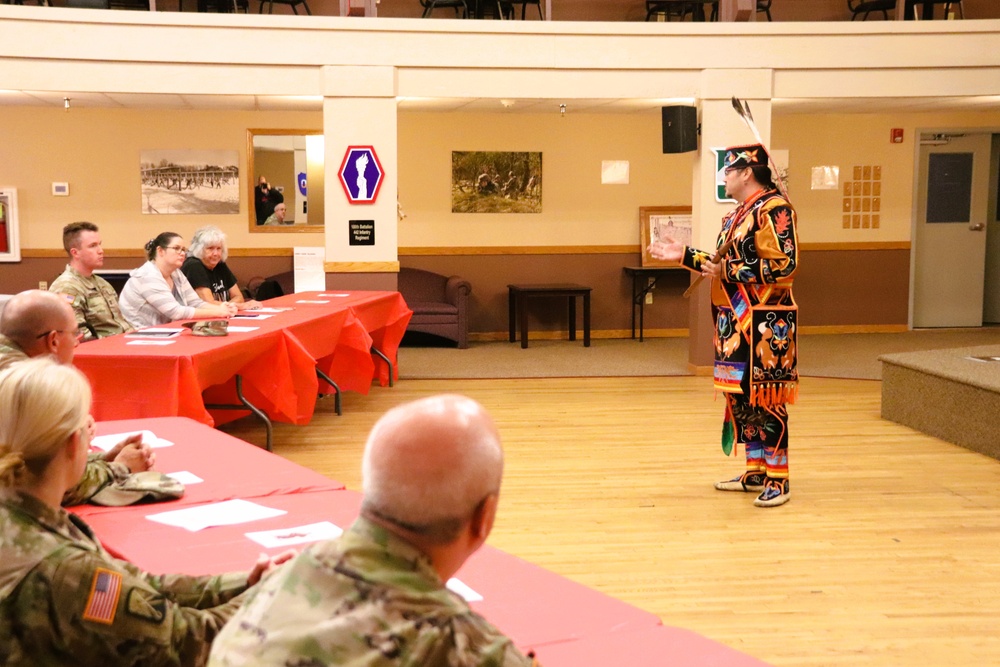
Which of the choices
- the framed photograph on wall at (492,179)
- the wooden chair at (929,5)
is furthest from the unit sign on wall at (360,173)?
the wooden chair at (929,5)

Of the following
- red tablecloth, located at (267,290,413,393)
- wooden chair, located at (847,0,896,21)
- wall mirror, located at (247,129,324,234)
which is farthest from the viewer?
wall mirror, located at (247,129,324,234)

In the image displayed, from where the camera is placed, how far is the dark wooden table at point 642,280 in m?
11.4

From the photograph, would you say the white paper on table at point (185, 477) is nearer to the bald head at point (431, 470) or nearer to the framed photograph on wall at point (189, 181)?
the bald head at point (431, 470)

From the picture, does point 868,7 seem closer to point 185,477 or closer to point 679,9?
point 679,9

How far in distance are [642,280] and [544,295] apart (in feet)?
4.76

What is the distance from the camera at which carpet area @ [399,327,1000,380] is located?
9211mm

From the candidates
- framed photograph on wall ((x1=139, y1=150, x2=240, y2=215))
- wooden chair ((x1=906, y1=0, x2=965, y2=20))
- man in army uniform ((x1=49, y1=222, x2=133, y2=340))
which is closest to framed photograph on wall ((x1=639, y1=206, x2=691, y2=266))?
wooden chair ((x1=906, y1=0, x2=965, y2=20))

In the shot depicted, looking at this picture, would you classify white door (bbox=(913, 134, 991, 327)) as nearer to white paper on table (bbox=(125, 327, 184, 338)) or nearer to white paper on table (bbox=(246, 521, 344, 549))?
white paper on table (bbox=(125, 327, 184, 338))

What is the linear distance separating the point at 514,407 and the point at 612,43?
330cm

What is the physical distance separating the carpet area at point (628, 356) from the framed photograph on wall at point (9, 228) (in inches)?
162

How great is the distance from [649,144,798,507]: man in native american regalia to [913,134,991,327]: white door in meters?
7.80

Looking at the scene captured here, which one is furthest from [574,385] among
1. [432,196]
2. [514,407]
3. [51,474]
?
[51,474]

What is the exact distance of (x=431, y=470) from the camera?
1.27 metres

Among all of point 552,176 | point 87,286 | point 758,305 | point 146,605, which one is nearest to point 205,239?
point 87,286
